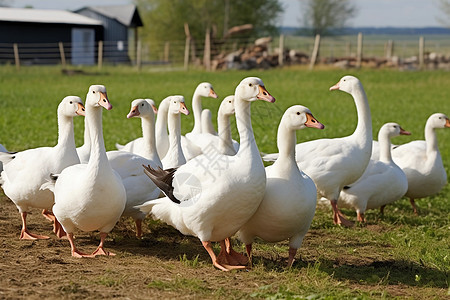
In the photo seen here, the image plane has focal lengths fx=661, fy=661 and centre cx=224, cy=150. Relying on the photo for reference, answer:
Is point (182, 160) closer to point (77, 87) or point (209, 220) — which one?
point (209, 220)

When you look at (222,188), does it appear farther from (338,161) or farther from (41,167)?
(338,161)

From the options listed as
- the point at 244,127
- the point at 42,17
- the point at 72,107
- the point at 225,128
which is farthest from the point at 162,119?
the point at 42,17

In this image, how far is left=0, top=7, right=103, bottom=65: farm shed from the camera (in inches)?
1666

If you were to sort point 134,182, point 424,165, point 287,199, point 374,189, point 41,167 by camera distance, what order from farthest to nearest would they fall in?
point 424,165 < point 374,189 < point 134,182 < point 41,167 < point 287,199

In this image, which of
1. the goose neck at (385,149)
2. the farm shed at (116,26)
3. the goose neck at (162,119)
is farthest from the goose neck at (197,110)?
the farm shed at (116,26)

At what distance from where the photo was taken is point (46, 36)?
144 ft

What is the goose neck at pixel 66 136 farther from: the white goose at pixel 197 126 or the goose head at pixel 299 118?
the white goose at pixel 197 126

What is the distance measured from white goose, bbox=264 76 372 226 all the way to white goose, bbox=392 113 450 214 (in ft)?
5.11

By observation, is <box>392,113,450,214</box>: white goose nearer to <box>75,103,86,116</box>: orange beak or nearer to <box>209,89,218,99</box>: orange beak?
<box>209,89,218,99</box>: orange beak

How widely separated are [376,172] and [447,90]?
20.4 meters

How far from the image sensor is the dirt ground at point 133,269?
489cm

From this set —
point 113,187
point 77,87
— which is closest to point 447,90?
point 77,87

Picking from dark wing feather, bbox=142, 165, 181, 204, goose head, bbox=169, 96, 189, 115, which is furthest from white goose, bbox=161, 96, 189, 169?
dark wing feather, bbox=142, 165, 181, 204

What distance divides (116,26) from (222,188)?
44.9 metres
